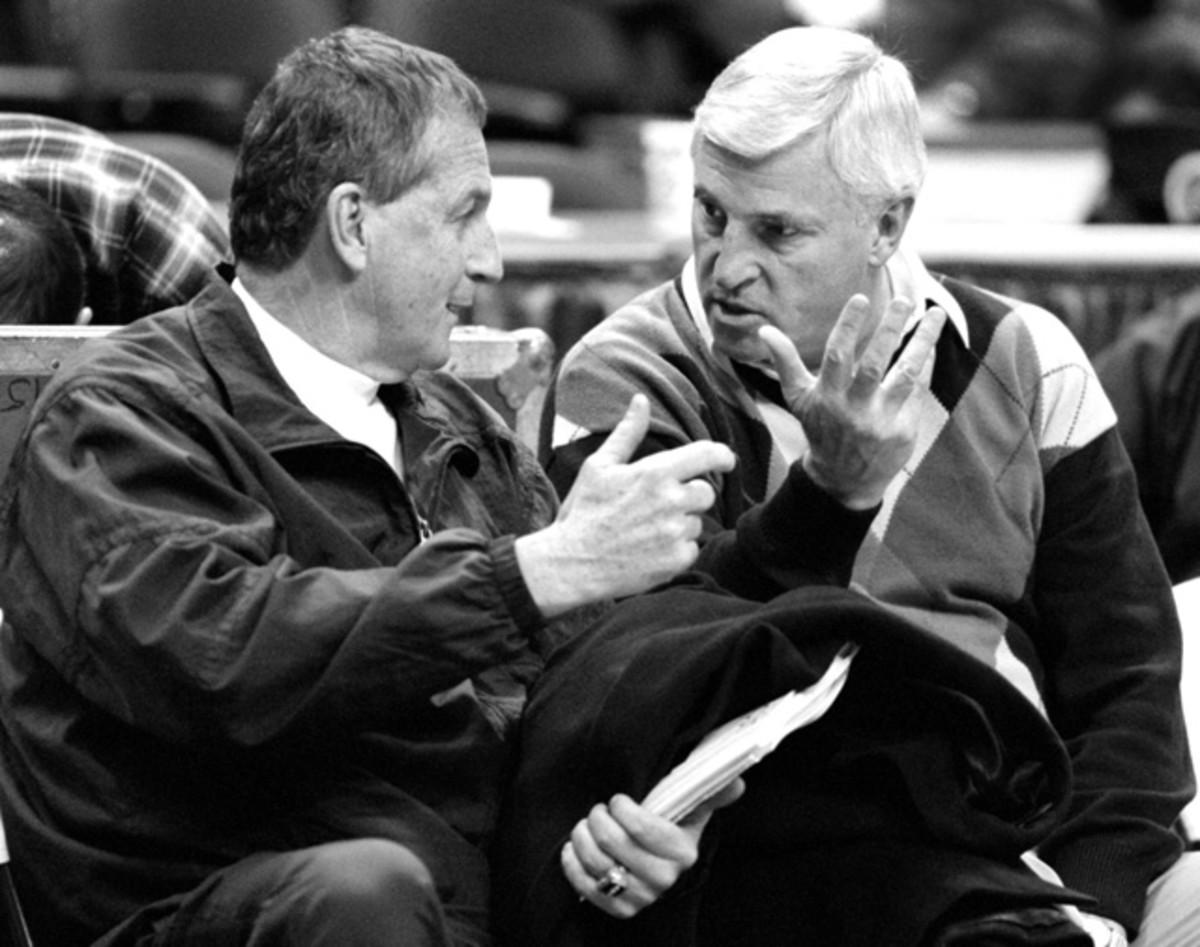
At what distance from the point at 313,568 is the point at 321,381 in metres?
0.28

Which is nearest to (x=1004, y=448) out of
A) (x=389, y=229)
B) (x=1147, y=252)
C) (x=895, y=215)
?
(x=895, y=215)

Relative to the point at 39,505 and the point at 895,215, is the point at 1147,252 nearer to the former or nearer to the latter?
the point at 895,215

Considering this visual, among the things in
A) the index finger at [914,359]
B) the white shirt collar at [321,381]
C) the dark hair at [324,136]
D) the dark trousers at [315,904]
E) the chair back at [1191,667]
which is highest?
the dark hair at [324,136]

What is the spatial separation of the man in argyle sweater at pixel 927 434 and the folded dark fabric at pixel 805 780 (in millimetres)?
326

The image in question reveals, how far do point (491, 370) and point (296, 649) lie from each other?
0.97 meters

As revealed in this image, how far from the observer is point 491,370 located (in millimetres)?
2992

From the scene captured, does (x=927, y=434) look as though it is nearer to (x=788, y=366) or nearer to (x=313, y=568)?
(x=788, y=366)

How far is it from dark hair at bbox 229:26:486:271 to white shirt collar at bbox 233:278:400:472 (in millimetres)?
58

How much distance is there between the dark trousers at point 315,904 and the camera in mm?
1990

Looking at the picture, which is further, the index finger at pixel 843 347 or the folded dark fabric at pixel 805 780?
the index finger at pixel 843 347

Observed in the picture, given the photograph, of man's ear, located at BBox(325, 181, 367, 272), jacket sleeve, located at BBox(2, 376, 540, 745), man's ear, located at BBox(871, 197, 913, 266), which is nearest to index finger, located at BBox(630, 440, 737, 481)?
jacket sleeve, located at BBox(2, 376, 540, 745)

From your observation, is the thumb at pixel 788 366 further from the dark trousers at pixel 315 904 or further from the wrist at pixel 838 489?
the dark trousers at pixel 315 904

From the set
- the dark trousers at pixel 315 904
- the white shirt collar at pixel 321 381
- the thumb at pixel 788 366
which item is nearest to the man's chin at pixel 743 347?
the thumb at pixel 788 366

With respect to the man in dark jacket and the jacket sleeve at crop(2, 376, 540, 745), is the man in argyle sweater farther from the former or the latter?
the jacket sleeve at crop(2, 376, 540, 745)
